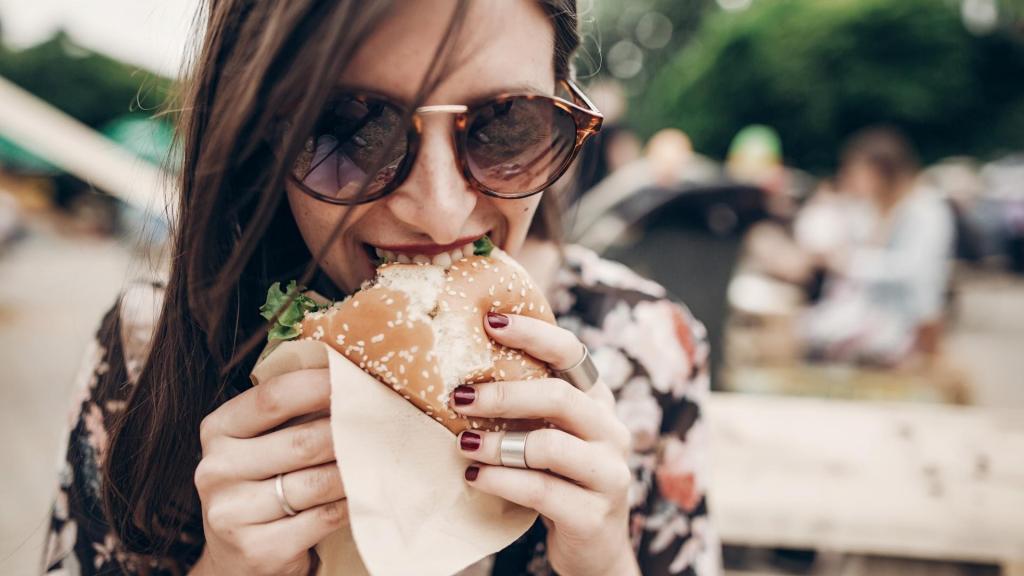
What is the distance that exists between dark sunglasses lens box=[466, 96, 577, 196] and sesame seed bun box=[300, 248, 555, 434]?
195 millimetres

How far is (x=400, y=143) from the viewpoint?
113 cm

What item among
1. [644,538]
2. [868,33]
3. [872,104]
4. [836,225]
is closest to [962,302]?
[836,225]

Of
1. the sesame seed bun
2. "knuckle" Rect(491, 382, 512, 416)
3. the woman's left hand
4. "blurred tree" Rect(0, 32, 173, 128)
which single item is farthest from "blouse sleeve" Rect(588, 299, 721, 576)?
"blurred tree" Rect(0, 32, 173, 128)

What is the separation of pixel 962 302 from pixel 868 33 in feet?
33.6

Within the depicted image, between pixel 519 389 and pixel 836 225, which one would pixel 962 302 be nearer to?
pixel 836 225

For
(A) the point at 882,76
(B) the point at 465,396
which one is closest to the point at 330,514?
(B) the point at 465,396

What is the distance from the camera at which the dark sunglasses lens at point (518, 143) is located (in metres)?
1.19

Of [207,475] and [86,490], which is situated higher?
[207,475]

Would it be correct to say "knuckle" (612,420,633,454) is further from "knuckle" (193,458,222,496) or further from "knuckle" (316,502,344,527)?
"knuckle" (193,458,222,496)

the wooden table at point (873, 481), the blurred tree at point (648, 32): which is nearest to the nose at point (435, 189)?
the wooden table at point (873, 481)

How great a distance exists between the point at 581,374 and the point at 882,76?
20.8 m

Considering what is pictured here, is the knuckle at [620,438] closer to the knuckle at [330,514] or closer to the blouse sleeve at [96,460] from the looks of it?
the knuckle at [330,514]

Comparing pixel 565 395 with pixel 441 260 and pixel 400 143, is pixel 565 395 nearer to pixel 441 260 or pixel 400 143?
pixel 441 260

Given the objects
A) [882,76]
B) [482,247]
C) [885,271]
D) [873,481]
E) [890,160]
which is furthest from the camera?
[882,76]
